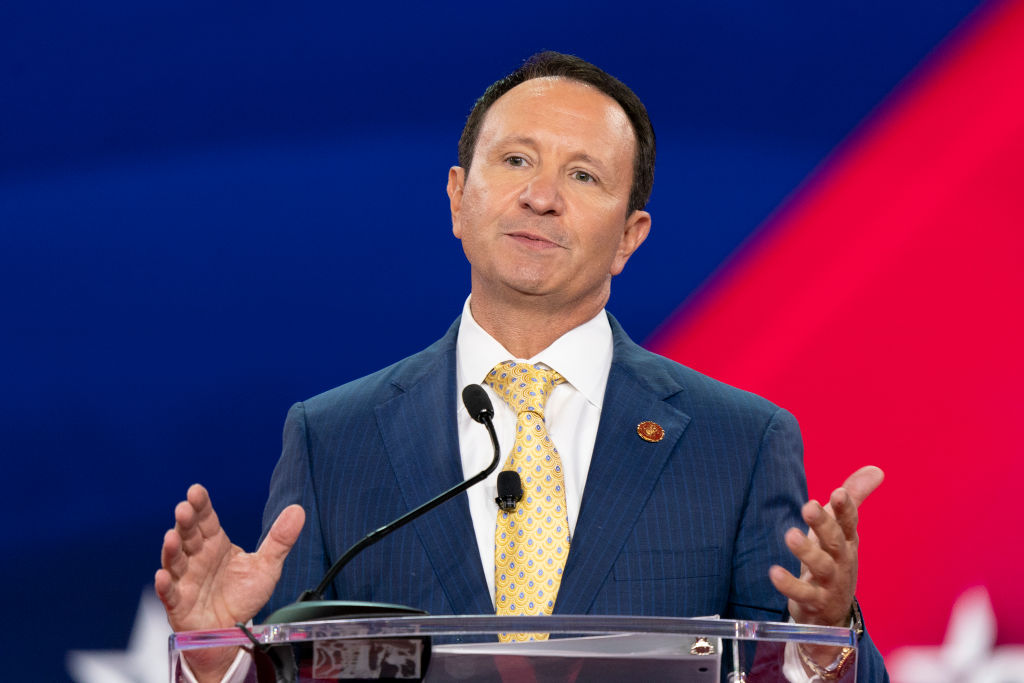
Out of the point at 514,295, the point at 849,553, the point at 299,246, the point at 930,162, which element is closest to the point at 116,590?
the point at 299,246

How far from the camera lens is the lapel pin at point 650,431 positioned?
7.00 ft

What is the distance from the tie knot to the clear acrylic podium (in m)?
0.92

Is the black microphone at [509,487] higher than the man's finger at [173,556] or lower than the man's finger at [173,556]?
higher

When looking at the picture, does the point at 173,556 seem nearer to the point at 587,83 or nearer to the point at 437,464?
the point at 437,464

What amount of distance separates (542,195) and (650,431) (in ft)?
1.59

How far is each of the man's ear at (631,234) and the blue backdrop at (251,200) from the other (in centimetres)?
48

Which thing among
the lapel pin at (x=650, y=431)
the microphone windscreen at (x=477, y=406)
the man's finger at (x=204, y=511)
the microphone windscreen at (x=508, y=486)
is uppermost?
the lapel pin at (x=650, y=431)

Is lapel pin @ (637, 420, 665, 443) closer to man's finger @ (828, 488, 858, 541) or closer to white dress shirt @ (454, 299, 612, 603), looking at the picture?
white dress shirt @ (454, 299, 612, 603)

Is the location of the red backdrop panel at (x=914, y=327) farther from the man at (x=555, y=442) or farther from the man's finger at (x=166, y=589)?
the man's finger at (x=166, y=589)

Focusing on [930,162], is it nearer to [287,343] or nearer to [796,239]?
[796,239]

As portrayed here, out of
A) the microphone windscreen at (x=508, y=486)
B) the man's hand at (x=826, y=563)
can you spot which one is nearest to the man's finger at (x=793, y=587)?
the man's hand at (x=826, y=563)

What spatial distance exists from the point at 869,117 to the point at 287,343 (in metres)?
1.52

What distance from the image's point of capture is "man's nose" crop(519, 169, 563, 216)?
227 cm

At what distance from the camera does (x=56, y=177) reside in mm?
2846
